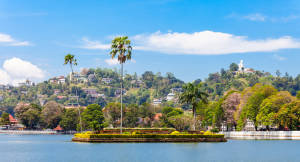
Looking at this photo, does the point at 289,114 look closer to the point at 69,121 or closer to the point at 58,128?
the point at 69,121

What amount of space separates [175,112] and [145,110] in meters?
15.1

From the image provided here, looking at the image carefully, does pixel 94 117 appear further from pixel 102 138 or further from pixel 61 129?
pixel 102 138

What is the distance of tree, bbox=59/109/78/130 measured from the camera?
15675 centimetres

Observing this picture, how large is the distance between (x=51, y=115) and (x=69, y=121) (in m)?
17.2

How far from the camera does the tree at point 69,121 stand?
157 m

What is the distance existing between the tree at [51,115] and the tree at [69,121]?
25.7 ft

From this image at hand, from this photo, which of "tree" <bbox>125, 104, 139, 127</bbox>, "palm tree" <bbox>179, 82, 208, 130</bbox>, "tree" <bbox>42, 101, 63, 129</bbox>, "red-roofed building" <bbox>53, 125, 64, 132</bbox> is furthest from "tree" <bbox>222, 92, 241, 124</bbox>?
"tree" <bbox>42, 101, 63, 129</bbox>

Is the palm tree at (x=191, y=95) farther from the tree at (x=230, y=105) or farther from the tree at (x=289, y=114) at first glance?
the tree at (x=230, y=105)

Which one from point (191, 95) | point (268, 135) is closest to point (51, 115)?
point (191, 95)

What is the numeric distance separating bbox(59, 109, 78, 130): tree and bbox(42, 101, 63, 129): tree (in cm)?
784

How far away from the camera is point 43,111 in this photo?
549 feet

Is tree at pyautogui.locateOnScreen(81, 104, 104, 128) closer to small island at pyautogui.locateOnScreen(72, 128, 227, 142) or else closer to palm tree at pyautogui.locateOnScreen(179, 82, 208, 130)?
palm tree at pyautogui.locateOnScreen(179, 82, 208, 130)

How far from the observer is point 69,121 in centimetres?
15638

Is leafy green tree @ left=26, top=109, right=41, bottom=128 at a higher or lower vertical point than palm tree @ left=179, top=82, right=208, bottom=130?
lower
